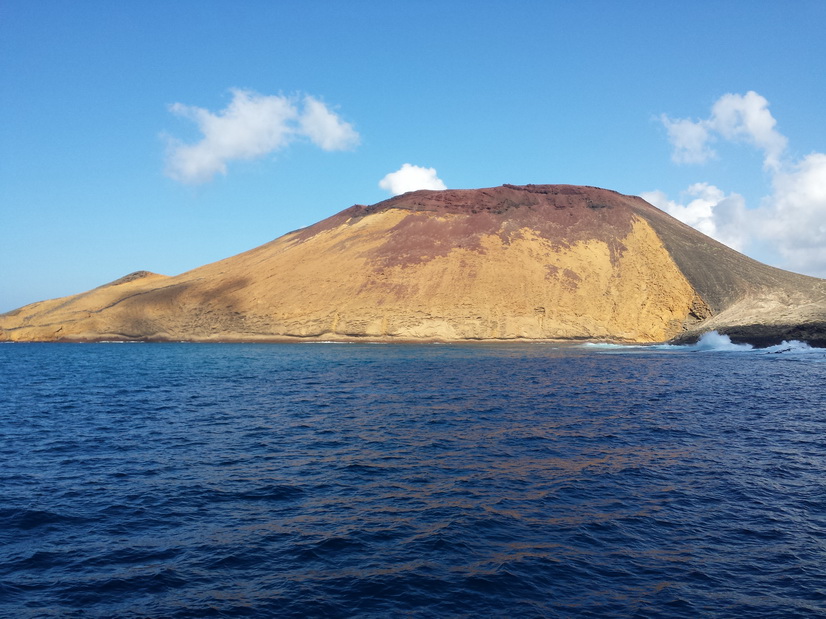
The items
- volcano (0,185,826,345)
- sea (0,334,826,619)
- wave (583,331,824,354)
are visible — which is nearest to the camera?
sea (0,334,826,619)

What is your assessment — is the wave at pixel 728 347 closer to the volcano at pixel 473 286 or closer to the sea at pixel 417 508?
the volcano at pixel 473 286

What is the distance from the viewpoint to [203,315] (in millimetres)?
99062

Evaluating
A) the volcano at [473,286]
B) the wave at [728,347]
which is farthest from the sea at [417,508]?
the volcano at [473,286]

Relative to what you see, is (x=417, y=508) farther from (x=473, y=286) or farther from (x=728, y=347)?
(x=473, y=286)

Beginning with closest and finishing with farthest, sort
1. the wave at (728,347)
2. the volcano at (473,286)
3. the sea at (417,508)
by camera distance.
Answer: the sea at (417,508)
the wave at (728,347)
the volcano at (473,286)

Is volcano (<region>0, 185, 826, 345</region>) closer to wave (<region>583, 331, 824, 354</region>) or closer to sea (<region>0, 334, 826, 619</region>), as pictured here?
wave (<region>583, 331, 824, 354</region>)

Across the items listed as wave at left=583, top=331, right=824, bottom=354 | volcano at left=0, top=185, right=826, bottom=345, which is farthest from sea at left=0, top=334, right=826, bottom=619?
volcano at left=0, top=185, right=826, bottom=345

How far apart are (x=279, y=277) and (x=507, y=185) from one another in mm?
49429

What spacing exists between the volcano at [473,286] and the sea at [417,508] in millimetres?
56551

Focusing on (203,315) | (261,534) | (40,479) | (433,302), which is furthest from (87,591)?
(203,315)

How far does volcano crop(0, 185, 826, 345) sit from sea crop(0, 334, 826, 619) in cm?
5655

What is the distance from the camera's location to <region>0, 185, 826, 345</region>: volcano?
85.7m

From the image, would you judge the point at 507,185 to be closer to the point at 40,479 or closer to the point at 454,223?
the point at 454,223

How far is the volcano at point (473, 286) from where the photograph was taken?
85.7m
